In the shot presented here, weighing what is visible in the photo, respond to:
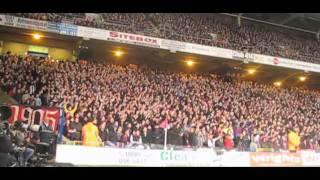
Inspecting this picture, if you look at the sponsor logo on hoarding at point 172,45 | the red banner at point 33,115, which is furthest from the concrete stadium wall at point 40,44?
the red banner at point 33,115

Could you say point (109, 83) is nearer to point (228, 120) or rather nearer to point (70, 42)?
point (70, 42)

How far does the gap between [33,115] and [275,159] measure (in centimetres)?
800

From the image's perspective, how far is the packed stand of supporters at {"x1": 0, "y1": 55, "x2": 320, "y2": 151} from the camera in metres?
13.0

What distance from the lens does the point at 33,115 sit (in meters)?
10.9

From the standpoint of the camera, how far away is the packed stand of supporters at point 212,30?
17516 mm

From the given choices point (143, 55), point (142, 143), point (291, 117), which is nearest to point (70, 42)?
point (143, 55)

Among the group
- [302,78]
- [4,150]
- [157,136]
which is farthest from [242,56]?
[4,150]

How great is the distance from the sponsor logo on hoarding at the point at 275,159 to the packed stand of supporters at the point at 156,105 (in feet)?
1.76

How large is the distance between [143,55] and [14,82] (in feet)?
23.5

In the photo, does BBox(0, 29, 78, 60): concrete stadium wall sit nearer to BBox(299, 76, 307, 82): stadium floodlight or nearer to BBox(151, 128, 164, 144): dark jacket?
BBox(151, 128, 164, 144): dark jacket

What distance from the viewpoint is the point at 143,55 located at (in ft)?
63.8

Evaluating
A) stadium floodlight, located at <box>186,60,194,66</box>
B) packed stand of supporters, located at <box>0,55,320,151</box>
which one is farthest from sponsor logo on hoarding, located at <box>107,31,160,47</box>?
stadium floodlight, located at <box>186,60,194,66</box>

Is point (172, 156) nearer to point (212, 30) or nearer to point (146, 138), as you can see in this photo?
point (146, 138)
